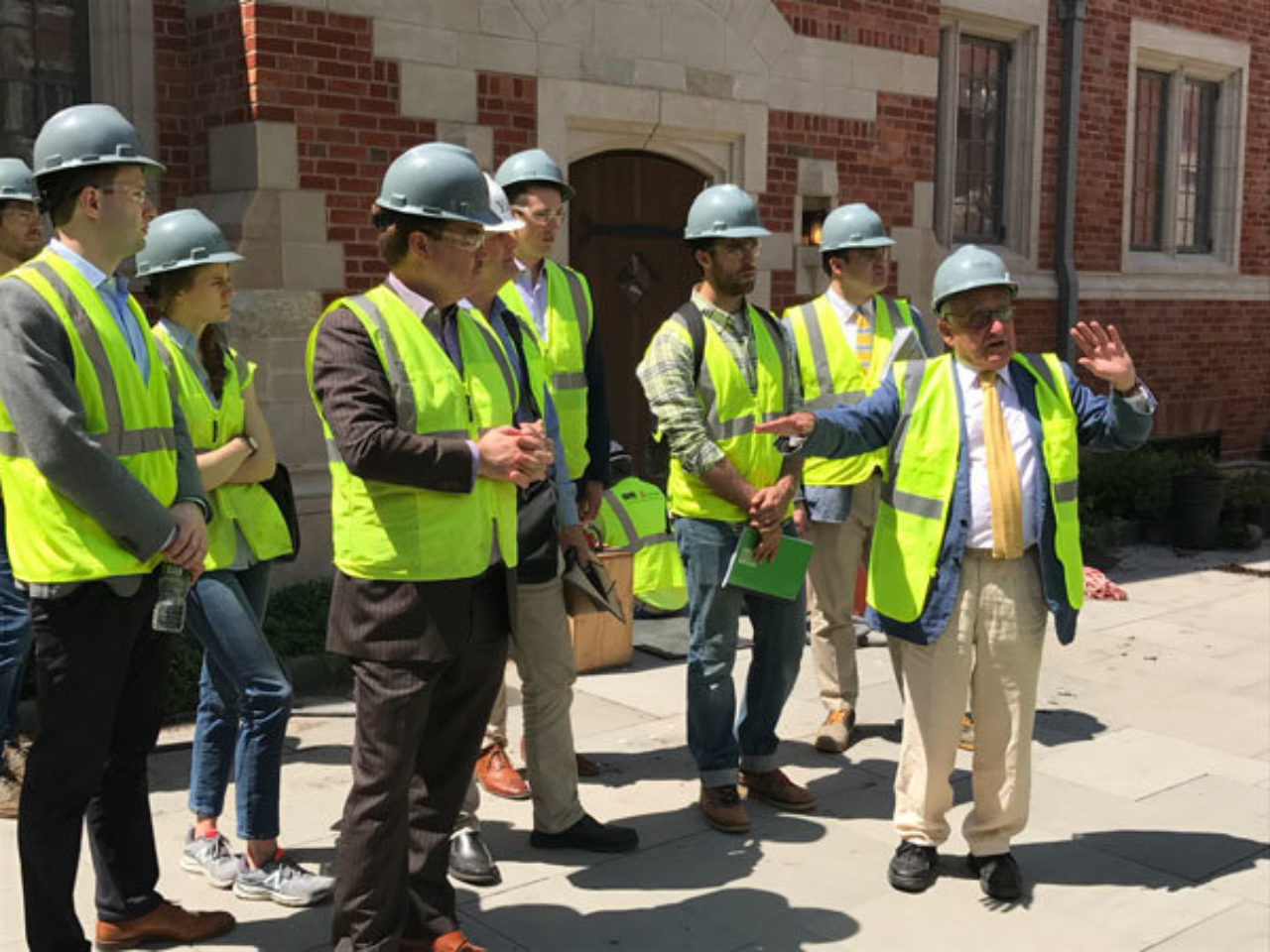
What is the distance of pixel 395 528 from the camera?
11.3 feet

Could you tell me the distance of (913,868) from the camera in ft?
14.9

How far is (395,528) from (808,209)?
7066 millimetres

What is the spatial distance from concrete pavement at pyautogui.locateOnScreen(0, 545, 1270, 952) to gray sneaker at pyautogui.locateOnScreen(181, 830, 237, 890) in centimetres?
5

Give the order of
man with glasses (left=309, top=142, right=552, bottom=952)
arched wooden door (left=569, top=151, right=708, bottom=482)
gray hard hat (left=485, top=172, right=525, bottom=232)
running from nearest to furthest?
man with glasses (left=309, top=142, right=552, bottom=952) < gray hard hat (left=485, top=172, right=525, bottom=232) < arched wooden door (left=569, top=151, right=708, bottom=482)

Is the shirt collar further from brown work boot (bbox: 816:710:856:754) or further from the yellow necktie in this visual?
brown work boot (bbox: 816:710:856:754)

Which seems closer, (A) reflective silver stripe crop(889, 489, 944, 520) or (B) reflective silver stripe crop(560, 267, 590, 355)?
(A) reflective silver stripe crop(889, 489, 944, 520)

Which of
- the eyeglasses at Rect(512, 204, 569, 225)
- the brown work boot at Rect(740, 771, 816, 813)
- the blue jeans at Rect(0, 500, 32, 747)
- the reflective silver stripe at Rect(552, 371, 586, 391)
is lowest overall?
the brown work boot at Rect(740, 771, 816, 813)

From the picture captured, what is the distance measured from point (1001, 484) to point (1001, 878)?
1241mm

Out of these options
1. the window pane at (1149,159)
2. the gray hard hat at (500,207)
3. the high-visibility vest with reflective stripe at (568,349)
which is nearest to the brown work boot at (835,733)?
the high-visibility vest with reflective stripe at (568,349)

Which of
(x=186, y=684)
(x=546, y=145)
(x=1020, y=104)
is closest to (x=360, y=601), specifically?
(x=186, y=684)

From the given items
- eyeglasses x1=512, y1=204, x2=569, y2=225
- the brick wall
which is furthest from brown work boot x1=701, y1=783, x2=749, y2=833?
the brick wall

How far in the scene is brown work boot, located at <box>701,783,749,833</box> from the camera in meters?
4.94

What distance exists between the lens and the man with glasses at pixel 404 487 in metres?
3.41

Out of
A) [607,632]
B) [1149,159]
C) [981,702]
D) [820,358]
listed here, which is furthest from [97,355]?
[1149,159]
